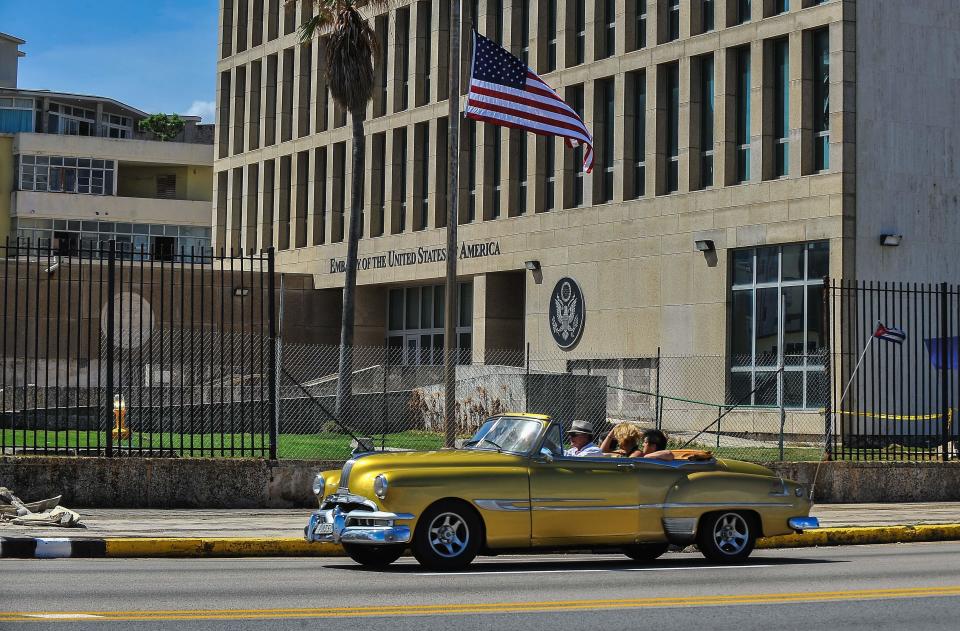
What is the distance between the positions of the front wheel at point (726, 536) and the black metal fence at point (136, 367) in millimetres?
6607

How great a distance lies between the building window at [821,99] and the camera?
117 feet

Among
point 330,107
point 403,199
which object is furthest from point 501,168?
point 330,107

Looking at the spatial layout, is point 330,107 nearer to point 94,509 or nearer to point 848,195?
point 848,195

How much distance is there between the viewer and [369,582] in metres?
12.0

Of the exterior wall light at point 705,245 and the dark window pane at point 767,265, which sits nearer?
the dark window pane at point 767,265

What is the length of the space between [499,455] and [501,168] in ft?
107

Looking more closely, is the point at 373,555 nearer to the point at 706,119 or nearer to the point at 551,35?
the point at 706,119

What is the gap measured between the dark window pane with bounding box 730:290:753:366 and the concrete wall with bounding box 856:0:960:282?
3.33m

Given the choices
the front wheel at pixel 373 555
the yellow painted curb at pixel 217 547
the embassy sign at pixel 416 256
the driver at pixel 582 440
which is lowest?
the yellow painted curb at pixel 217 547

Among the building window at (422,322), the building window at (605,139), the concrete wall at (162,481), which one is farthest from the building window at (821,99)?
the concrete wall at (162,481)

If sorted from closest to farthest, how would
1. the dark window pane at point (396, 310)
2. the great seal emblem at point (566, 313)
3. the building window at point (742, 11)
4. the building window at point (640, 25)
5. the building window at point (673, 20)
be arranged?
1. the building window at point (742, 11)
2. the building window at point (673, 20)
3. the building window at point (640, 25)
4. the great seal emblem at point (566, 313)
5. the dark window pane at point (396, 310)

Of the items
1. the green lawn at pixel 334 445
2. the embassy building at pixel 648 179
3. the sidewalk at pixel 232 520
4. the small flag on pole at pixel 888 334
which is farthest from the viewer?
the embassy building at pixel 648 179

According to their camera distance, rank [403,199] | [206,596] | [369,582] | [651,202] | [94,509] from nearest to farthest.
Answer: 1. [206,596]
2. [369,582]
3. [94,509]
4. [651,202]
5. [403,199]

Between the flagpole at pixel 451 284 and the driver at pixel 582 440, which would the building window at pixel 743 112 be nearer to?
the flagpole at pixel 451 284
